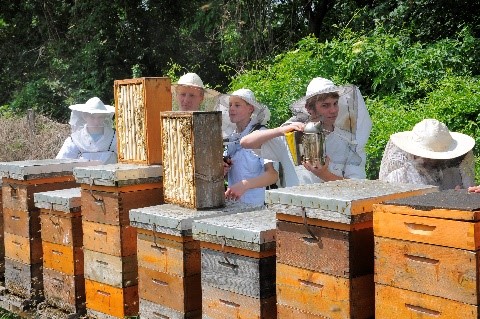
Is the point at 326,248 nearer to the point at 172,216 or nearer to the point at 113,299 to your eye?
the point at 172,216

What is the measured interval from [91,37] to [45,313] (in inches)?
429

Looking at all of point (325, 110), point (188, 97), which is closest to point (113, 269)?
point (188, 97)

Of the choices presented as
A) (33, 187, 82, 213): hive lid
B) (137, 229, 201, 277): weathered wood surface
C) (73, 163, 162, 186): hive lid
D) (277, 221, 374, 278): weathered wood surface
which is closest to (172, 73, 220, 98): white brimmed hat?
(73, 163, 162, 186): hive lid

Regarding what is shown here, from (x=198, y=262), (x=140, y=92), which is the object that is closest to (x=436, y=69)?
(x=140, y=92)

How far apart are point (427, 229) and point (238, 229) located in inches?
33.8

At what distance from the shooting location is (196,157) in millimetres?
3230

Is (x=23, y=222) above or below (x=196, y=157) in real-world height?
below

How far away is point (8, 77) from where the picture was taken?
1573 centimetres

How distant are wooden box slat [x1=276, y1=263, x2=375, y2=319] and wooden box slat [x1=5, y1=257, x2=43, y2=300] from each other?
→ 226 centimetres

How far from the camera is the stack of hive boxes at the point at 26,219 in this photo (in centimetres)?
421

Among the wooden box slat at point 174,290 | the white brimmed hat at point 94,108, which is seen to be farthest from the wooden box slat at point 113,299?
the white brimmed hat at point 94,108

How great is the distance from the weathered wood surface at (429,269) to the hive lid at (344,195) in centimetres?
16

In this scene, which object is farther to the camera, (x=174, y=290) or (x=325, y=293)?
(x=174, y=290)

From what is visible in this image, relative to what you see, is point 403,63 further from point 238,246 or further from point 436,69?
point 238,246
